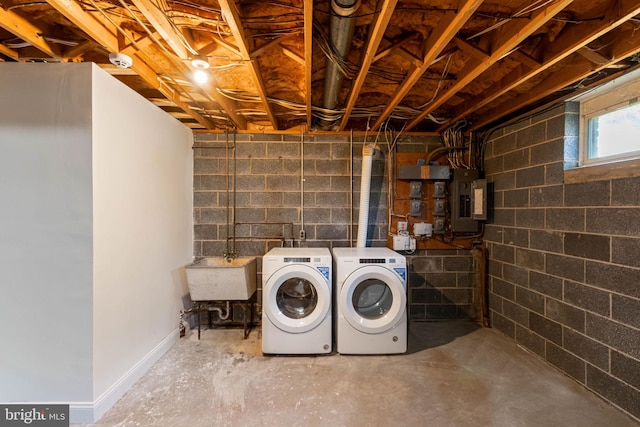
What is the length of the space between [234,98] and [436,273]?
9.18ft

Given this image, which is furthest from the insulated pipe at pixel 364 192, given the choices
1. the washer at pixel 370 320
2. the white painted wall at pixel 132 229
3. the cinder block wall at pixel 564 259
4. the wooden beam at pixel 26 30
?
the wooden beam at pixel 26 30

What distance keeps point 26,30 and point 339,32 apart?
5.62 feet

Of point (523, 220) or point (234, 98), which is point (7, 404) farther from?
point (523, 220)

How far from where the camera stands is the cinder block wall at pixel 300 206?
3197 mm

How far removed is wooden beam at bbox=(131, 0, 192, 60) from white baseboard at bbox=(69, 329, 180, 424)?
213cm

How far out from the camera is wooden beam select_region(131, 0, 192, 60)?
51.3 inches

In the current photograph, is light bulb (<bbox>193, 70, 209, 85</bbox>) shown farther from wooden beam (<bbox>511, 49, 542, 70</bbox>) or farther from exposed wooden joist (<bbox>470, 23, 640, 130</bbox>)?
exposed wooden joist (<bbox>470, 23, 640, 130</bbox>)

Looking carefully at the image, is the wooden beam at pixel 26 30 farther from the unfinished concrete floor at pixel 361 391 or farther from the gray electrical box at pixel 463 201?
the gray electrical box at pixel 463 201

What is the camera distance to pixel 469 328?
3.04 metres

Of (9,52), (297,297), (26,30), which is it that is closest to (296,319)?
(297,297)

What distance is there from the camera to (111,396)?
5.97 feet

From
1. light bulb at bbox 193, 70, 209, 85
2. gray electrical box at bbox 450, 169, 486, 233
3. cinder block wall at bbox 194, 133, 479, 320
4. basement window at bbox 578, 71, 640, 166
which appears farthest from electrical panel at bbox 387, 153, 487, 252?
light bulb at bbox 193, 70, 209, 85

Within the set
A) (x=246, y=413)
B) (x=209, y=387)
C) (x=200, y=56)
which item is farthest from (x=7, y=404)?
(x=200, y=56)

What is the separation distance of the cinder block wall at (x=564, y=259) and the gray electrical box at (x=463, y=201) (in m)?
0.20
